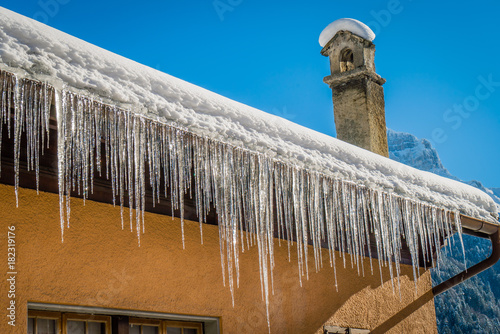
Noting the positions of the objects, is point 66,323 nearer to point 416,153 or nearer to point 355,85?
point 355,85

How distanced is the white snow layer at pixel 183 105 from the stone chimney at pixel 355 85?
3174mm

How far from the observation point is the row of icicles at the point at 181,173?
2.85 meters

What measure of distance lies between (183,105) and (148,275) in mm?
1302

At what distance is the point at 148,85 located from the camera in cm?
307

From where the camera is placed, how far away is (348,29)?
8.52 meters

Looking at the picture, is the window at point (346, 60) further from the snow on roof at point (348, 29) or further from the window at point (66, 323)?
the window at point (66, 323)

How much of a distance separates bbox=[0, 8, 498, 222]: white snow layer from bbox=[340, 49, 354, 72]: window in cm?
391

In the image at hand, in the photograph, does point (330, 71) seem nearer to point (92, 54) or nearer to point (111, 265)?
point (111, 265)

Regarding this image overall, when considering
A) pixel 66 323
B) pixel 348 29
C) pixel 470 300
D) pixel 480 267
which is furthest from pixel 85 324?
pixel 470 300

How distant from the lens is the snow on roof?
8.42m

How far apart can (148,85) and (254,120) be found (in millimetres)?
789

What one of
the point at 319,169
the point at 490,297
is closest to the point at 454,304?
the point at 490,297

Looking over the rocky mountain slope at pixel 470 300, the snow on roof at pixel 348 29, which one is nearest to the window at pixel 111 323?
the snow on roof at pixel 348 29

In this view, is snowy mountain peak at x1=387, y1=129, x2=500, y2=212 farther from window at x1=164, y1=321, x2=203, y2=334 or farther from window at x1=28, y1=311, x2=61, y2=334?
window at x1=28, y1=311, x2=61, y2=334
